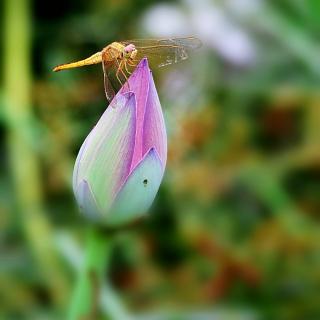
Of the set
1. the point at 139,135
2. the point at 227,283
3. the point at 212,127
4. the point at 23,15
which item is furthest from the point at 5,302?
the point at 139,135

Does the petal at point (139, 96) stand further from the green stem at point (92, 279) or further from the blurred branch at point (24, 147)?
the blurred branch at point (24, 147)

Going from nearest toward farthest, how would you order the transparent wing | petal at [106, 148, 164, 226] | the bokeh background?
1. petal at [106, 148, 164, 226]
2. the transparent wing
3. the bokeh background

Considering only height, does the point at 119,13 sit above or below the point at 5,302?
above

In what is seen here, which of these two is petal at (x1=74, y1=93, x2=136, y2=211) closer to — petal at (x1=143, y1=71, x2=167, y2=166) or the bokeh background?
petal at (x1=143, y1=71, x2=167, y2=166)

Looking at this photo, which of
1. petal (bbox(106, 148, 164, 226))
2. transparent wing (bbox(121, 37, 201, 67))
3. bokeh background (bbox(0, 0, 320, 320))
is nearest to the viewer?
petal (bbox(106, 148, 164, 226))

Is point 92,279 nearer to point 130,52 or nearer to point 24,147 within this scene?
point 130,52

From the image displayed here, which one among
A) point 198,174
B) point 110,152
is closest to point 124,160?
point 110,152

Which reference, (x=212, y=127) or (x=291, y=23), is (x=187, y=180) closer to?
(x=212, y=127)

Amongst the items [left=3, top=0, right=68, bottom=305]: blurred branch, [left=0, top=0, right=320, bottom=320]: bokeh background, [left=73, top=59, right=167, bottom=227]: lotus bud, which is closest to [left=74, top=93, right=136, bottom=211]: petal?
[left=73, top=59, right=167, bottom=227]: lotus bud
